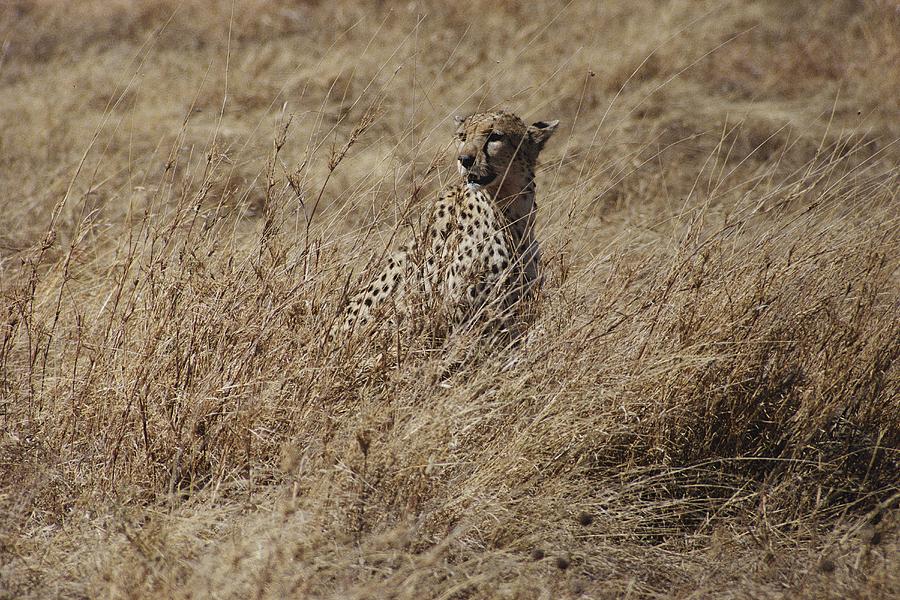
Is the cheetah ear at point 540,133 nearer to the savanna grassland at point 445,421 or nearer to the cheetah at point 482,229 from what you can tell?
the cheetah at point 482,229

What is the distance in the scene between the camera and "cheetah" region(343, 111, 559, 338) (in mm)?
3711

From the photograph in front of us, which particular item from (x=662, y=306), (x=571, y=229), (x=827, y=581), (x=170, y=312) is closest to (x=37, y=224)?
(x=170, y=312)

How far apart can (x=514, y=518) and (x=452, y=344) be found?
25.2 inches

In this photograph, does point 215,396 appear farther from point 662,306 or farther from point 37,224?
point 37,224

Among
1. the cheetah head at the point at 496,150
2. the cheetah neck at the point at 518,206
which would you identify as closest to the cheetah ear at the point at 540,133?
the cheetah head at the point at 496,150

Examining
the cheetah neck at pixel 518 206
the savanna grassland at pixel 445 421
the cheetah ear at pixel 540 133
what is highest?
the cheetah ear at pixel 540 133

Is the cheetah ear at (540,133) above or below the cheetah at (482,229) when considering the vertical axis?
above

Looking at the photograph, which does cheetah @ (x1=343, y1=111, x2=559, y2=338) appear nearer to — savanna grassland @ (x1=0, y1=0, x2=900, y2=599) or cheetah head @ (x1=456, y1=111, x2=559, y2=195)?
cheetah head @ (x1=456, y1=111, x2=559, y2=195)

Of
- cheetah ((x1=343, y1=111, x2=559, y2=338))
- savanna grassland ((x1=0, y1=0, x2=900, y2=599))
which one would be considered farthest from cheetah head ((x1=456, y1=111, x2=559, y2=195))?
savanna grassland ((x1=0, y1=0, x2=900, y2=599))

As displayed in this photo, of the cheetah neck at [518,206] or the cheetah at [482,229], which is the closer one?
the cheetah at [482,229]

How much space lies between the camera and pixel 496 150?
3953 mm

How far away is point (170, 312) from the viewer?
3.23 meters

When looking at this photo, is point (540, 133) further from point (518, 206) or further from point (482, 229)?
point (482, 229)

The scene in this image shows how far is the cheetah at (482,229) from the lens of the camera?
3711 millimetres
